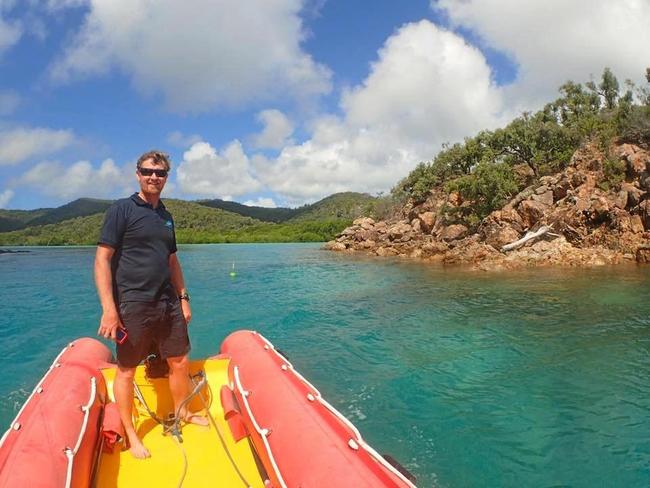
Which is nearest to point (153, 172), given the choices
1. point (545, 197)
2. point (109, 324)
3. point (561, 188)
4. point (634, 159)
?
point (109, 324)

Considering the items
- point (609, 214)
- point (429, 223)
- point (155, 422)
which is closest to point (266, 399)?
point (155, 422)

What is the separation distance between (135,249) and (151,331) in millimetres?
771

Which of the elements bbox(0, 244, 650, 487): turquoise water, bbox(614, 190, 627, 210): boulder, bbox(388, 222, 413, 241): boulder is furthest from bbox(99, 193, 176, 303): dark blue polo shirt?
bbox(388, 222, 413, 241): boulder

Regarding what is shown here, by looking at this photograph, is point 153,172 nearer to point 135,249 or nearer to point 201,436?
point 135,249

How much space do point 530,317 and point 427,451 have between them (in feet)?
Result: 24.7

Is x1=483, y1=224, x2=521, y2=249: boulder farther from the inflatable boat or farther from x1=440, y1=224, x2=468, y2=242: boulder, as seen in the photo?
the inflatable boat

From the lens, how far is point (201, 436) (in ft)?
13.9

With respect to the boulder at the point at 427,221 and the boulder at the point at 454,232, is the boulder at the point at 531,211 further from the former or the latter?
the boulder at the point at 427,221

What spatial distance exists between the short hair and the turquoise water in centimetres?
398

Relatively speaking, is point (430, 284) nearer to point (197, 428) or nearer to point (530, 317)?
point (530, 317)

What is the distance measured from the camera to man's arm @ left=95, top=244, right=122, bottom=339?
362cm

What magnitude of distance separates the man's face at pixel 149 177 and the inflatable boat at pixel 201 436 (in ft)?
6.77

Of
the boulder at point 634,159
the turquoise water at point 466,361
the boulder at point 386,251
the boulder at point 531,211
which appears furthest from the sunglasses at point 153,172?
the boulder at point 386,251

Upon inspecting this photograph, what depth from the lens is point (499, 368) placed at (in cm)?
766
